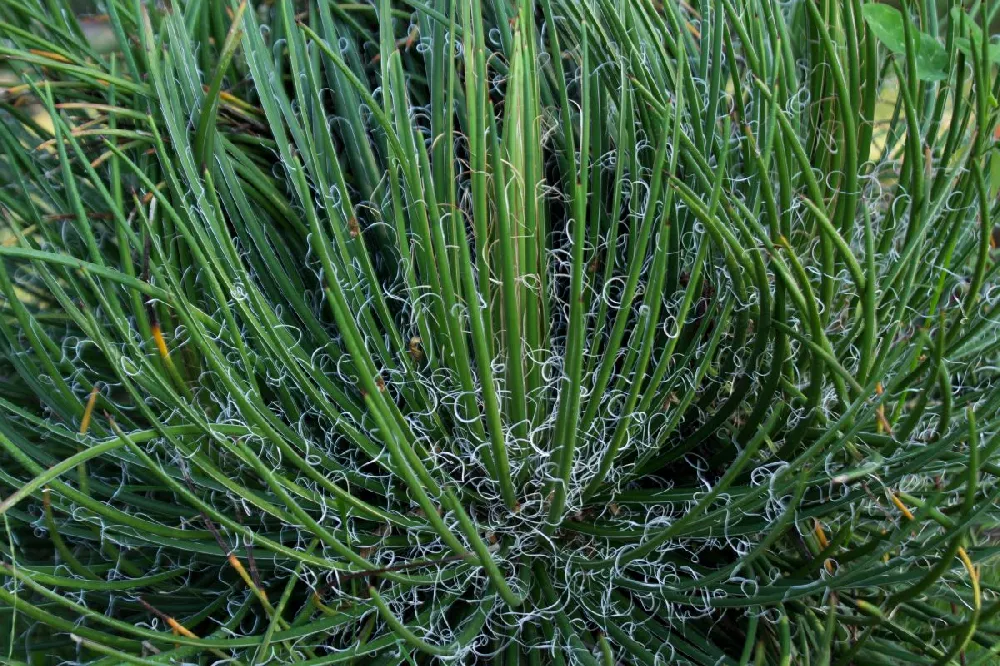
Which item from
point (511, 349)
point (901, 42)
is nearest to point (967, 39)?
point (901, 42)

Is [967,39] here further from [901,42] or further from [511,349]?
[511,349]

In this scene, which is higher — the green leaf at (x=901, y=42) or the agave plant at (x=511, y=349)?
the green leaf at (x=901, y=42)

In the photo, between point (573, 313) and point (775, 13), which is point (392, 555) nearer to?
point (573, 313)

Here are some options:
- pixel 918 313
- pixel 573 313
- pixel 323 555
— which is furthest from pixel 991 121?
pixel 323 555

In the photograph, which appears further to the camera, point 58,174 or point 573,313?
point 58,174

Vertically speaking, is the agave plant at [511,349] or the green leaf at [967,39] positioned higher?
the green leaf at [967,39]
